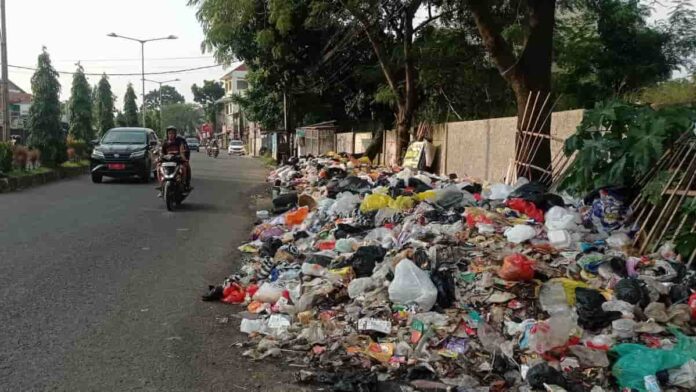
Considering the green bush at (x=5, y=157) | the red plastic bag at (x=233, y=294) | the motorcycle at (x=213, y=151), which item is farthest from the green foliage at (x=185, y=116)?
the red plastic bag at (x=233, y=294)

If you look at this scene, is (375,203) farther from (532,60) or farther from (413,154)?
Result: (413,154)

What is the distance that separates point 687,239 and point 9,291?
20.0 ft

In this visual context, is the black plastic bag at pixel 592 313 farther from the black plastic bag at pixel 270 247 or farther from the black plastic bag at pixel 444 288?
the black plastic bag at pixel 270 247

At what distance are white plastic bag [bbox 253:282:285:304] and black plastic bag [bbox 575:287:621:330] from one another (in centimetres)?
248

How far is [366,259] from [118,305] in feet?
7.39

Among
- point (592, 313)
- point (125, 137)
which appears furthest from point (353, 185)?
point (125, 137)

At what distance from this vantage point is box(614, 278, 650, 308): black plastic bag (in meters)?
4.61

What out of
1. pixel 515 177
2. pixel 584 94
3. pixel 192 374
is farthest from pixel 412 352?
pixel 584 94

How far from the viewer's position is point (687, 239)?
17.8 ft

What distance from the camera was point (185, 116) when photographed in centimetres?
12125

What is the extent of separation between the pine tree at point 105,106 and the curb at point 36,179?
45.1ft

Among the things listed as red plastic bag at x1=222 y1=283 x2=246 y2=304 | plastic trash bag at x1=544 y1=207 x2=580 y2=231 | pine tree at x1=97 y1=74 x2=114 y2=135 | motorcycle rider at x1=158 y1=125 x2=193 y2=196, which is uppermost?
pine tree at x1=97 y1=74 x2=114 y2=135

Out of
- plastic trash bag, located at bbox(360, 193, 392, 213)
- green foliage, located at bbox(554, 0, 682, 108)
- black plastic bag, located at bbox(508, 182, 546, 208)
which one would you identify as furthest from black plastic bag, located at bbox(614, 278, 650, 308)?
green foliage, located at bbox(554, 0, 682, 108)

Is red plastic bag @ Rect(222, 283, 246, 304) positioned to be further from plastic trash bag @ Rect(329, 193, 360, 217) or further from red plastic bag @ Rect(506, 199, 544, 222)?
red plastic bag @ Rect(506, 199, 544, 222)
